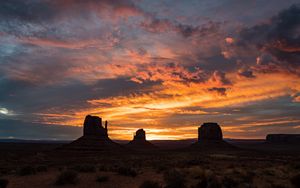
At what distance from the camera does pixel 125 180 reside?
22578mm

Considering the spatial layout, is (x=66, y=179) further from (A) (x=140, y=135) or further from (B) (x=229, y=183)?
(A) (x=140, y=135)

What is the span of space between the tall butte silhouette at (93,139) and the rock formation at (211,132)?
47022mm

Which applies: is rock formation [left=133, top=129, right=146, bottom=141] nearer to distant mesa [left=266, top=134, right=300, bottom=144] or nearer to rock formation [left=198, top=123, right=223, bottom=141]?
rock formation [left=198, top=123, right=223, bottom=141]

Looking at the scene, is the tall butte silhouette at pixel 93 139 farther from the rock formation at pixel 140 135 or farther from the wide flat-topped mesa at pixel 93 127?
the rock formation at pixel 140 135

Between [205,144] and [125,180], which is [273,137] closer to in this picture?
[205,144]

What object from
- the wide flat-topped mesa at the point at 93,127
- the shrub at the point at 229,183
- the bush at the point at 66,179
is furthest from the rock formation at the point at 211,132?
the bush at the point at 66,179

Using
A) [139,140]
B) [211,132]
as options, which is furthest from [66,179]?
[139,140]

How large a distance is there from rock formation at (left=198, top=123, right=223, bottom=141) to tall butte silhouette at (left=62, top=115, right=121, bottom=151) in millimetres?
47022

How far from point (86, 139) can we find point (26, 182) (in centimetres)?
7794

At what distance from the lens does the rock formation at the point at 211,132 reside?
433 feet

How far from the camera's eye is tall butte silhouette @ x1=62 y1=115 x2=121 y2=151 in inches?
3518

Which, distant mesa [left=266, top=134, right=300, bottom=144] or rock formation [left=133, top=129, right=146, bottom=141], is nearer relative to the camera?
rock formation [left=133, top=129, right=146, bottom=141]

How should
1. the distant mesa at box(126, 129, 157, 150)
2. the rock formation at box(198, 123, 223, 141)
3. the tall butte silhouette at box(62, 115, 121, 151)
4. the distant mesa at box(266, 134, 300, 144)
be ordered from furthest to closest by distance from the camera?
the distant mesa at box(266, 134, 300, 144)
the distant mesa at box(126, 129, 157, 150)
the rock formation at box(198, 123, 223, 141)
the tall butte silhouette at box(62, 115, 121, 151)

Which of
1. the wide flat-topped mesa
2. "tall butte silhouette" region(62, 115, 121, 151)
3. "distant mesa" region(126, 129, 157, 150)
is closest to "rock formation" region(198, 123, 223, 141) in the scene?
"distant mesa" region(126, 129, 157, 150)
